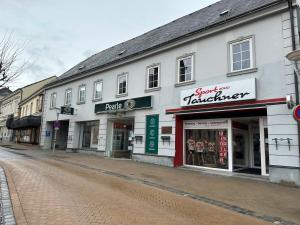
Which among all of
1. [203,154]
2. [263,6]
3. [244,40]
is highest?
[263,6]

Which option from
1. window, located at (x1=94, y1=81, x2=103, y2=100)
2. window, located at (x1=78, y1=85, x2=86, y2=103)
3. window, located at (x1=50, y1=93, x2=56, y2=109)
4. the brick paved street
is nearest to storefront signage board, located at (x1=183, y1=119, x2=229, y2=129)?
the brick paved street

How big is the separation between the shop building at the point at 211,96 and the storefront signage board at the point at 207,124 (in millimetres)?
50

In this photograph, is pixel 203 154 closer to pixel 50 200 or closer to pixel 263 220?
pixel 263 220

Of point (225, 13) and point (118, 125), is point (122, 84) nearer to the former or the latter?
point (118, 125)

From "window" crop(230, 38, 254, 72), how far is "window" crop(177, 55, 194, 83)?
223 centimetres

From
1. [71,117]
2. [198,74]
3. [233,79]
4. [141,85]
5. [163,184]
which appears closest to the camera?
[163,184]

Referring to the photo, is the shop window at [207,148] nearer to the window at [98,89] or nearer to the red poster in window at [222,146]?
the red poster in window at [222,146]

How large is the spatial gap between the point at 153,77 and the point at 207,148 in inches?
216

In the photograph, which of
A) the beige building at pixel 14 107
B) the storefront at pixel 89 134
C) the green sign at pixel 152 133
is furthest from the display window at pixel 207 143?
the beige building at pixel 14 107

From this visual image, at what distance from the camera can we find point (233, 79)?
11.4 metres

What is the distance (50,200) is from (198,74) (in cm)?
951

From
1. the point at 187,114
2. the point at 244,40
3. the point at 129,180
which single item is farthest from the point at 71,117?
the point at 244,40

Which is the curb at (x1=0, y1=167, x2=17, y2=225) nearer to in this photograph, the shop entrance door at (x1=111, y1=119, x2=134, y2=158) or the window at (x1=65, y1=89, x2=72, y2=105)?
the shop entrance door at (x1=111, y1=119, x2=134, y2=158)

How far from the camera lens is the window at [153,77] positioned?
15.1 metres
